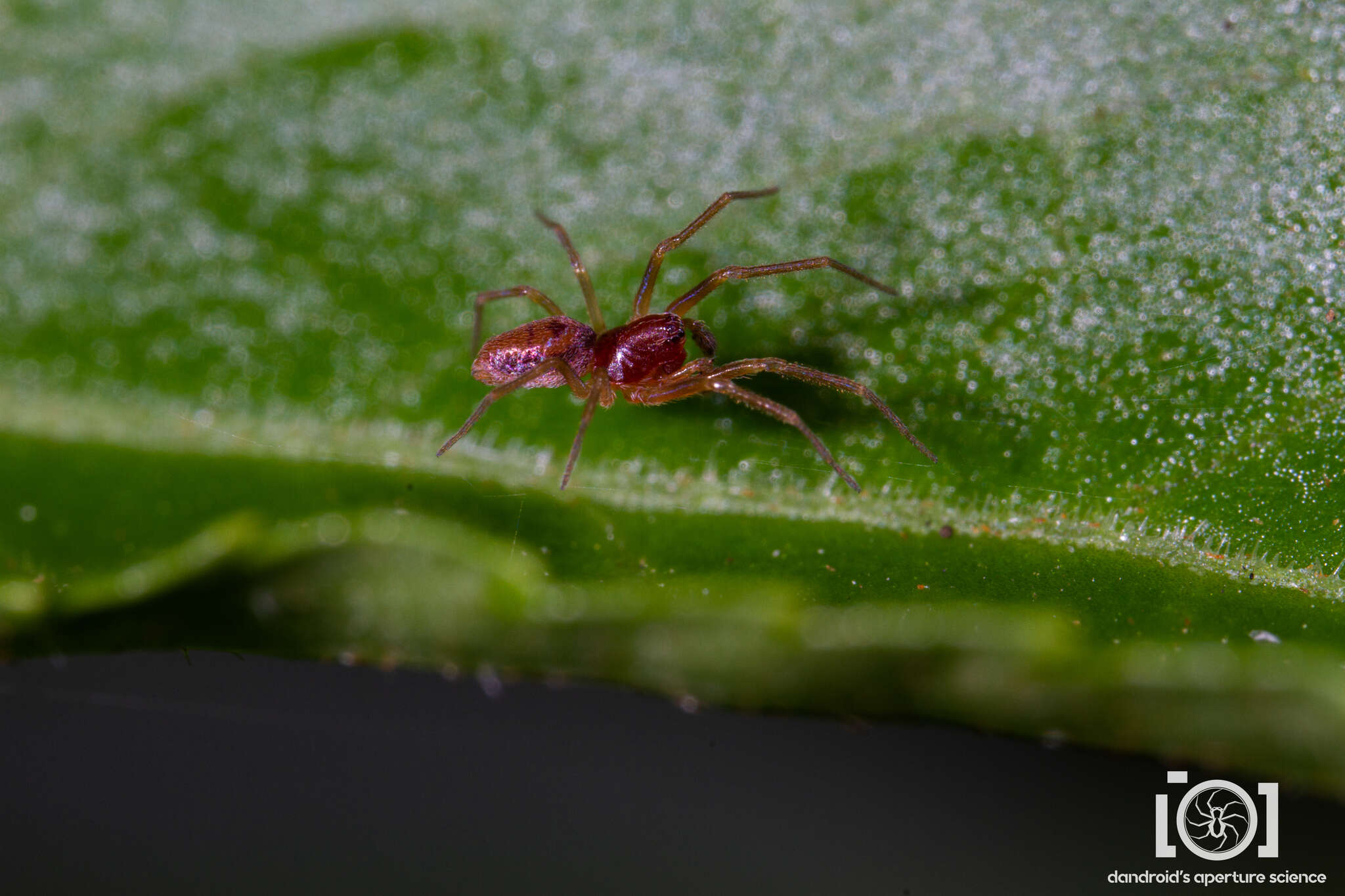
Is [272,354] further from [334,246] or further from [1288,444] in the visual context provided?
[1288,444]

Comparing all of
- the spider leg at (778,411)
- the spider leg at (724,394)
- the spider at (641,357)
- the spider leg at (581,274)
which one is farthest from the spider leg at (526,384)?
the spider leg at (778,411)

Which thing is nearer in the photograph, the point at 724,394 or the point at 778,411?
the point at 778,411

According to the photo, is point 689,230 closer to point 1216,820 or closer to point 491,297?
point 491,297

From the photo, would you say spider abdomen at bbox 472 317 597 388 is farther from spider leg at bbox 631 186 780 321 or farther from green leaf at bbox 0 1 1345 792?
spider leg at bbox 631 186 780 321

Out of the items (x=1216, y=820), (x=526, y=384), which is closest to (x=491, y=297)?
(x=526, y=384)

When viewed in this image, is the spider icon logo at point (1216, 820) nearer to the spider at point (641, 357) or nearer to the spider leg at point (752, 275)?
the spider at point (641, 357)
